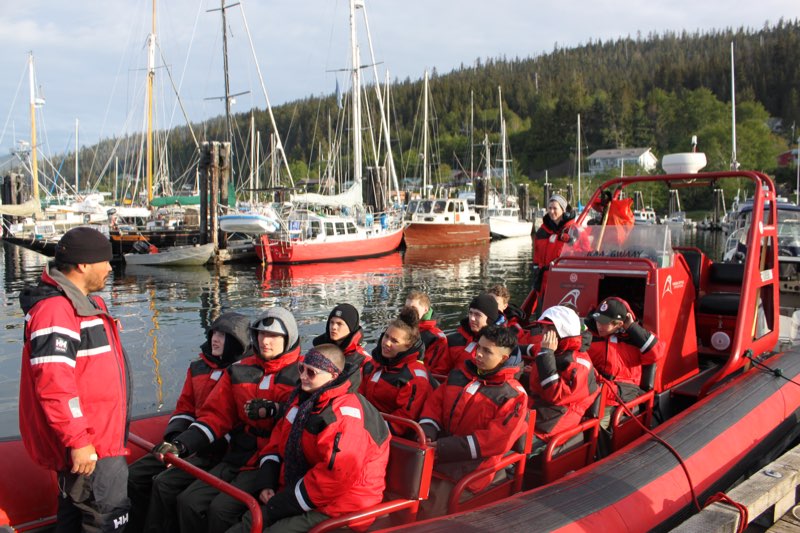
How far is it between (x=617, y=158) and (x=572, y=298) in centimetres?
10645

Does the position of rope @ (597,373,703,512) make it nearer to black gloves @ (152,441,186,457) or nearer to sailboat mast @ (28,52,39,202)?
black gloves @ (152,441,186,457)

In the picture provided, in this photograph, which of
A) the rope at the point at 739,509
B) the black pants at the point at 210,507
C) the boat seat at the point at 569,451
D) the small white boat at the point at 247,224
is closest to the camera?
the black pants at the point at 210,507

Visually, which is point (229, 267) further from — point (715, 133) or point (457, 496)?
point (715, 133)

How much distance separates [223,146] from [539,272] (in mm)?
23912

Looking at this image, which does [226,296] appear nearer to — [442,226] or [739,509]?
[739,509]

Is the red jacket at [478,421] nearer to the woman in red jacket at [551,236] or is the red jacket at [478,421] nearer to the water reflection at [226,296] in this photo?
the woman in red jacket at [551,236]

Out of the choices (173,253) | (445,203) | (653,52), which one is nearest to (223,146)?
(173,253)

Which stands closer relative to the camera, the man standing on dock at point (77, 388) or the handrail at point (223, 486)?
the man standing on dock at point (77, 388)

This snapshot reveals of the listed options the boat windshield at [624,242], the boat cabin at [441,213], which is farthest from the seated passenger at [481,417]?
the boat cabin at [441,213]

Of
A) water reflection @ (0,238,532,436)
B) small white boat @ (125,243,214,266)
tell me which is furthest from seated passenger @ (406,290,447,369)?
small white boat @ (125,243,214,266)

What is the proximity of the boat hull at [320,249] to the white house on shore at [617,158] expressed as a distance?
255ft

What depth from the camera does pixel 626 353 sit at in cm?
543

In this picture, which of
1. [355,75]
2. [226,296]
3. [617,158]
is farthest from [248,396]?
[617,158]

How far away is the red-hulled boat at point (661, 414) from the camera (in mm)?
3672
